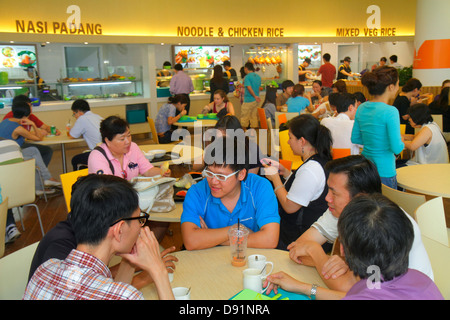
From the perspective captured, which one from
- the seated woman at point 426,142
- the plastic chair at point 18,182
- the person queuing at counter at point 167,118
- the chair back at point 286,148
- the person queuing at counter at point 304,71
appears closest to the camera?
the plastic chair at point 18,182

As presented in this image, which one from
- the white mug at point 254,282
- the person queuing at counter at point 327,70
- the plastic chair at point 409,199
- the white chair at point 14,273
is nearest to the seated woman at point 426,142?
the plastic chair at point 409,199

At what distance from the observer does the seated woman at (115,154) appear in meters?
3.49

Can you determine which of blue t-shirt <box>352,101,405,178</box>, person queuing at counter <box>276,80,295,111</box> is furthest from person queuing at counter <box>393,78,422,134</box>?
blue t-shirt <box>352,101,405,178</box>

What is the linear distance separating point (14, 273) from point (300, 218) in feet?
5.76

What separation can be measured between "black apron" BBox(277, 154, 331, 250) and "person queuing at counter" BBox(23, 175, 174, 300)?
1.36 meters

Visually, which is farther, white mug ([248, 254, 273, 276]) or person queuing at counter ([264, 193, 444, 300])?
white mug ([248, 254, 273, 276])

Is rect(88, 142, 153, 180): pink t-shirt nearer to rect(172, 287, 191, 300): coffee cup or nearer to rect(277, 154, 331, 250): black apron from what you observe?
rect(277, 154, 331, 250): black apron

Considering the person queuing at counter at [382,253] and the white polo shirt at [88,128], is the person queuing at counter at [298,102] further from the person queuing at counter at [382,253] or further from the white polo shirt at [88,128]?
the person queuing at counter at [382,253]

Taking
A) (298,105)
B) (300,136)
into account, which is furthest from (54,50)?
(300,136)

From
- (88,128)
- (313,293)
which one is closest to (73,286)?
(313,293)

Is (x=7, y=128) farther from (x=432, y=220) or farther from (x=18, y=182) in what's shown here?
(x=432, y=220)

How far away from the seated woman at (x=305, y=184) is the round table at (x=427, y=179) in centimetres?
97

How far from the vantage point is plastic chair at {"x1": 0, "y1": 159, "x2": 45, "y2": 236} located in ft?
12.7

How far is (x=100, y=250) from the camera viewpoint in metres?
1.57
